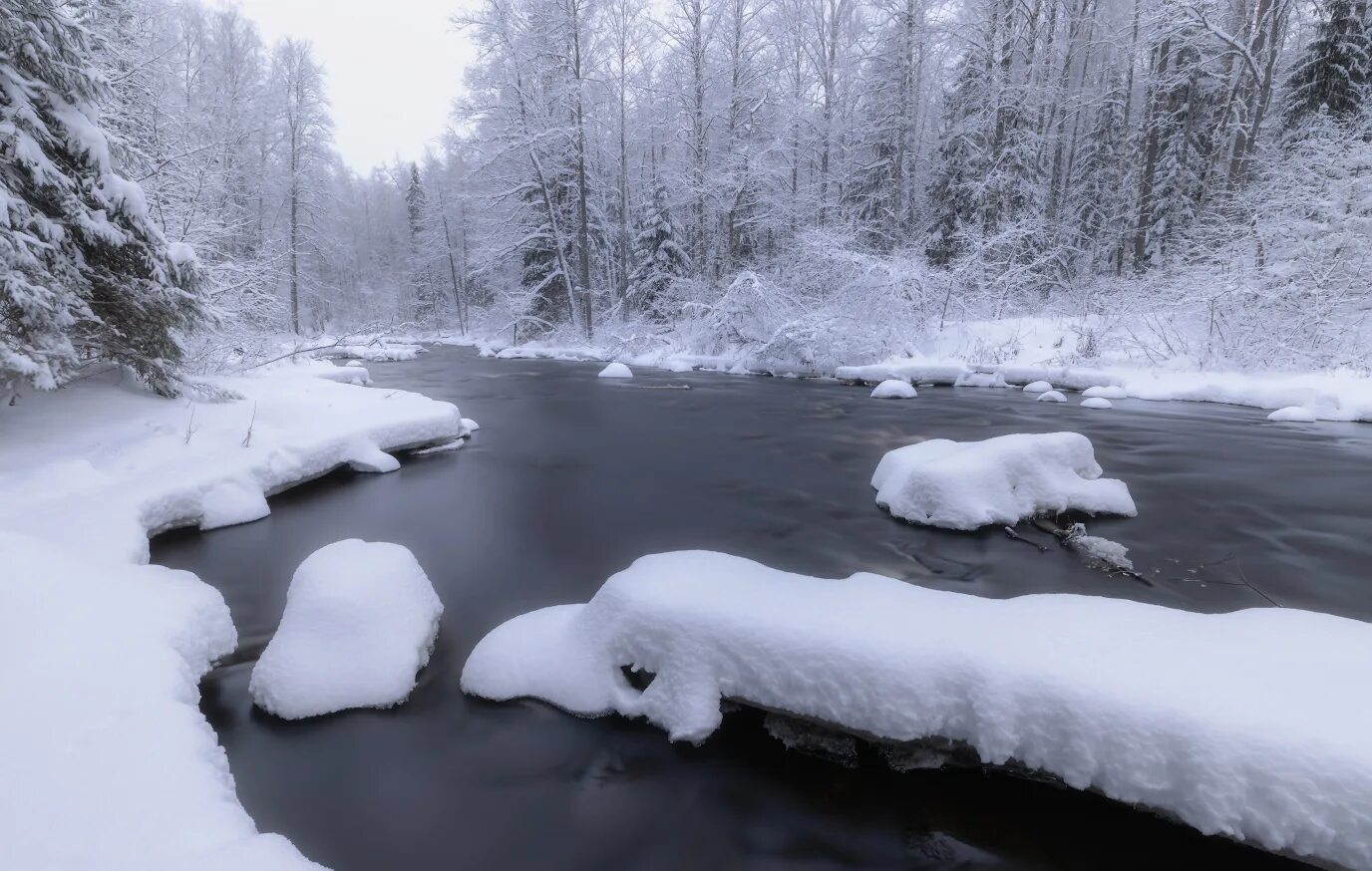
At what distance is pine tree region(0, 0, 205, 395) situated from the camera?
440 centimetres

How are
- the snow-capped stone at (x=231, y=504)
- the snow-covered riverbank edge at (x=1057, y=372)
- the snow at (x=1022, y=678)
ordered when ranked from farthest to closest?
the snow-covered riverbank edge at (x=1057, y=372), the snow-capped stone at (x=231, y=504), the snow at (x=1022, y=678)

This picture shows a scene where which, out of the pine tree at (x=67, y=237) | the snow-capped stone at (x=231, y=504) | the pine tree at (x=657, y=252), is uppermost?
the pine tree at (x=657, y=252)

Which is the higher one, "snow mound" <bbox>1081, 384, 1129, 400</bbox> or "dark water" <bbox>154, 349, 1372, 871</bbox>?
"snow mound" <bbox>1081, 384, 1129, 400</bbox>

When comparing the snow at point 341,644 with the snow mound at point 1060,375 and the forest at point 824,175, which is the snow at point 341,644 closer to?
the forest at point 824,175

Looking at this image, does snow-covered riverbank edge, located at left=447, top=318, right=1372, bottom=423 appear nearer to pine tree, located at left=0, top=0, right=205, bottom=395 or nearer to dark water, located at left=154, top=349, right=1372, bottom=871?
dark water, located at left=154, top=349, right=1372, bottom=871

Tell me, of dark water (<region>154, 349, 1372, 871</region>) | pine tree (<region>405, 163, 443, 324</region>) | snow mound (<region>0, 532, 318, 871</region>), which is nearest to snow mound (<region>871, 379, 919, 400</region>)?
dark water (<region>154, 349, 1372, 871</region>)

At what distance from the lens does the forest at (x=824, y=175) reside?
10555mm

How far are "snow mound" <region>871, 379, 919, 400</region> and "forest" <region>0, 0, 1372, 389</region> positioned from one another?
3218mm

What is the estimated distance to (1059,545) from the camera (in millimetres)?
4531

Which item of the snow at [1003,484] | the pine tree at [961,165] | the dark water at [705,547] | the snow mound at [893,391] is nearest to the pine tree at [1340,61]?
the pine tree at [961,165]

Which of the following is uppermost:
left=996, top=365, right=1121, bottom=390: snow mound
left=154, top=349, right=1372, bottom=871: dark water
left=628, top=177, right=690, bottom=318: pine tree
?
left=628, top=177, right=690, bottom=318: pine tree

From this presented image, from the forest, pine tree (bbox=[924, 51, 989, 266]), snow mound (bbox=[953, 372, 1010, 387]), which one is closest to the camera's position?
the forest

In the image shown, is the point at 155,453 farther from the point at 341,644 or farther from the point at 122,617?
the point at 341,644

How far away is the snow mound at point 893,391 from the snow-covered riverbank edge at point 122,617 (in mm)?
8923
